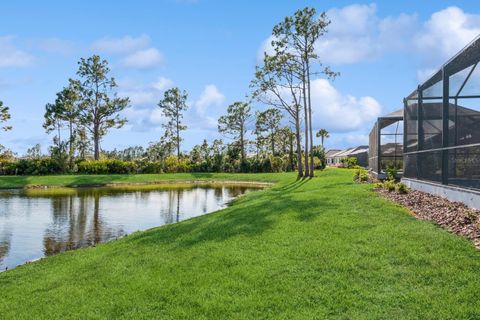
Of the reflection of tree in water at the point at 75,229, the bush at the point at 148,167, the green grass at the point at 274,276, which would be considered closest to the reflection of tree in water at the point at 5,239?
the reflection of tree in water at the point at 75,229

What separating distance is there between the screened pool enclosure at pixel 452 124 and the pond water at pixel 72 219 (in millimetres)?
7956

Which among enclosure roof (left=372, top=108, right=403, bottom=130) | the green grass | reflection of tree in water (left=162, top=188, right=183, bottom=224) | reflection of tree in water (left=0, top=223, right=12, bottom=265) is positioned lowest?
reflection of tree in water (left=0, top=223, right=12, bottom=265)

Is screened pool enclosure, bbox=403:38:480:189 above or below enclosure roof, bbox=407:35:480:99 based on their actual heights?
below

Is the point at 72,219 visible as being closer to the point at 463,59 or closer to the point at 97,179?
the point at 463,59

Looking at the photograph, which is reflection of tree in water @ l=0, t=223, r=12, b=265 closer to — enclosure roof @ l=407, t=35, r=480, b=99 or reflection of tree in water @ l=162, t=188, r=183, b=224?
reflection of tree in water @ l=162, t=188, r=183, b=224

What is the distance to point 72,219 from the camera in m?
15.0

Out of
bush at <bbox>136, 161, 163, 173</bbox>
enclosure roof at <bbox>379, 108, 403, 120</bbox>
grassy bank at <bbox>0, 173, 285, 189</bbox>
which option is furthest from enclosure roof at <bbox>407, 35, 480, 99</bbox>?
bush at <bbox>136, 161, 163, 173</bbox>

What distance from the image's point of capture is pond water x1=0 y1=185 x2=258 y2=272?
1052 cm

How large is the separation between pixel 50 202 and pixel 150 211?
6.35m

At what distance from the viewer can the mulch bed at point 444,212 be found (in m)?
6.66

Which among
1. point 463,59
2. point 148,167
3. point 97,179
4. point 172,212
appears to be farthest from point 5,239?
point 148,167

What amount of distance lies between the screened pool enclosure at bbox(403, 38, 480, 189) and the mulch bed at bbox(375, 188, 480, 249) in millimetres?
569

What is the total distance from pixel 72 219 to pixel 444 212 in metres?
11.8

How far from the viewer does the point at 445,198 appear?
9898mm
